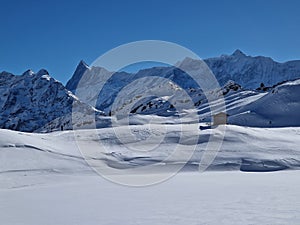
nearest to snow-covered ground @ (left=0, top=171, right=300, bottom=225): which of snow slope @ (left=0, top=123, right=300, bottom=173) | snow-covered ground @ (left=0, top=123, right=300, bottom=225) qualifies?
snow-covered ground @ (left=0, top=123, right=300, bottom=225)

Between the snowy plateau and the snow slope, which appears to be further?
the snow slope

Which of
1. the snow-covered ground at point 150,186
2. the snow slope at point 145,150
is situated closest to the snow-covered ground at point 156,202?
the snow-covered ground at point 150,186

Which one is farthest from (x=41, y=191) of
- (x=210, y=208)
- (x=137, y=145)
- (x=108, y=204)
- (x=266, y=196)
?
(x=137, y=145)

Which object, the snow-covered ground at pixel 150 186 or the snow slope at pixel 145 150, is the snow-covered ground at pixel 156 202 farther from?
the snow slope at pixel 145 150

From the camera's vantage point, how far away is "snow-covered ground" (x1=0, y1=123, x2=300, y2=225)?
281 inches

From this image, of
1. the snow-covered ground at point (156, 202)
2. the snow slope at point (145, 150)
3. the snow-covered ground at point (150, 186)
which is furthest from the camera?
the snow slope at point (145, 150)

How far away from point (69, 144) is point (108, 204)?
37.9ft

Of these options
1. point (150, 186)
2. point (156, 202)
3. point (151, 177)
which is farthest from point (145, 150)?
point (156, 202)

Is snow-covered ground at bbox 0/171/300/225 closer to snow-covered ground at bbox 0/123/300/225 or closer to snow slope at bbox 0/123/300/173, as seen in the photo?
snow-covered ground at bbox 0/123/300/225

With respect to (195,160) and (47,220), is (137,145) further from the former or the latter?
(47,220)

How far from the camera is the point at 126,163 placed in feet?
53.7

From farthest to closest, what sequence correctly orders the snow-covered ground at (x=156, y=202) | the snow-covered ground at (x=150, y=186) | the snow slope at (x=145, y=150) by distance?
1. the snow slope at (x=145, y=150)
2. the snow-covered ground at (x=150, y=186)
3. the snow-covered ground at (x=156, y=202)

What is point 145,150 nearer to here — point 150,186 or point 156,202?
point 150,186

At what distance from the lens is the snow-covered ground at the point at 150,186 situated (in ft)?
23.4
